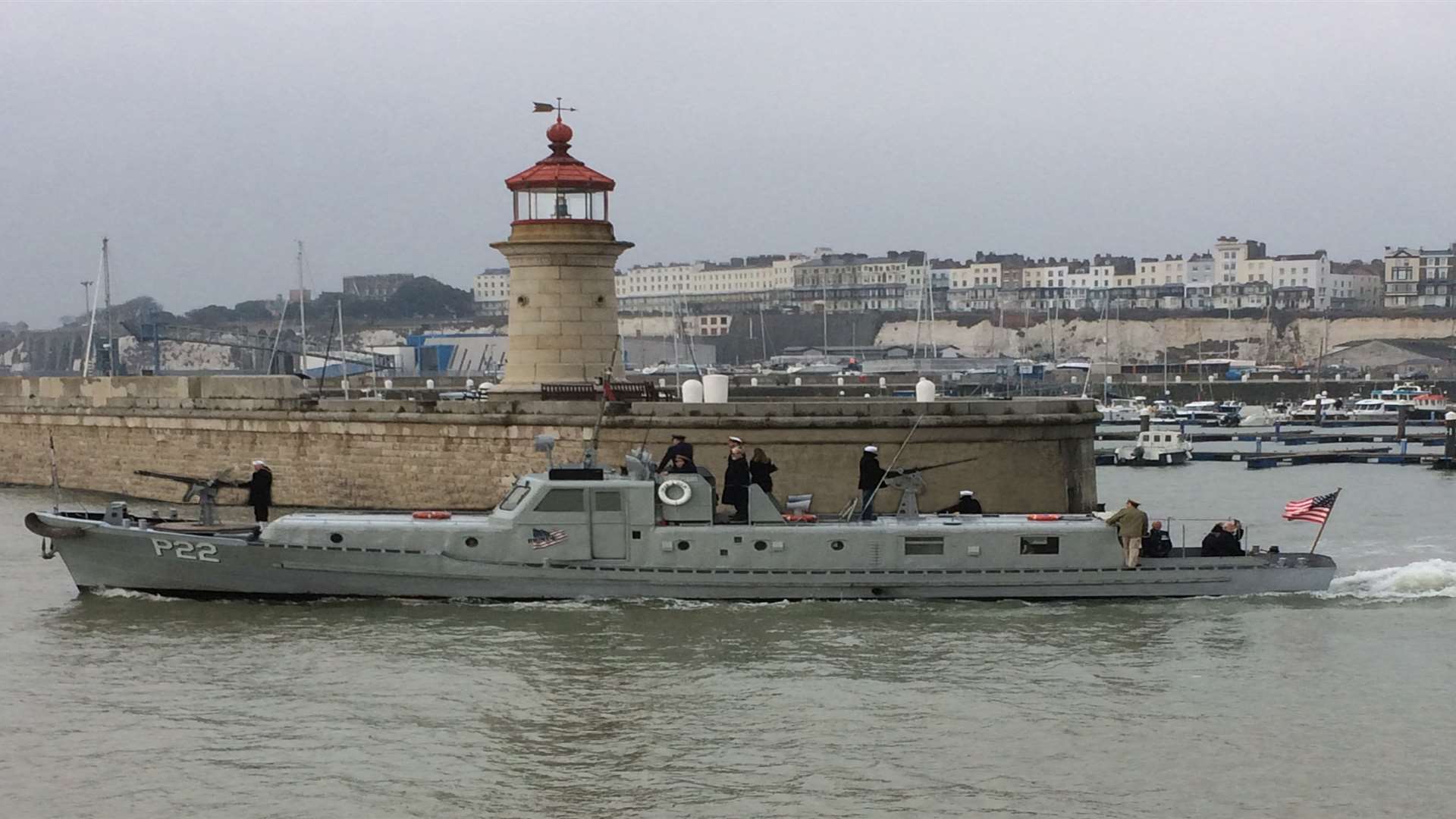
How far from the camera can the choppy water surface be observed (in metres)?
12.6

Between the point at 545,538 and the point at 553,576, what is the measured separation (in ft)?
1.33

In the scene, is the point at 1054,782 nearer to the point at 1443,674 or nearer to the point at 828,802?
the point at 828,802

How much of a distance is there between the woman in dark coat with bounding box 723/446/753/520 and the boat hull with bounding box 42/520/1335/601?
0.68 m

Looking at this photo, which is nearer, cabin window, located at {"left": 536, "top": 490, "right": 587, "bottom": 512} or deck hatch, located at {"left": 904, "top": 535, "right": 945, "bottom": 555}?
cabin window, located at {"left": 536, "top": 490, "right": 587, "bottom": 512}

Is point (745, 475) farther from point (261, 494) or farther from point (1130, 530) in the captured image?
point (261, 494)

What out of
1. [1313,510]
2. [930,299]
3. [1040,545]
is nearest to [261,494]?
[1040,545]

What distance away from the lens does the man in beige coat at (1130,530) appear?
18.8 m

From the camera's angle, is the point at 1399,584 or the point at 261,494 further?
the point at 1399,584

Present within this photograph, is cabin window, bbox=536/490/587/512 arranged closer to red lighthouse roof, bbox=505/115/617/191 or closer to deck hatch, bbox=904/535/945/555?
deck hatch, bbox=904/535/945/555

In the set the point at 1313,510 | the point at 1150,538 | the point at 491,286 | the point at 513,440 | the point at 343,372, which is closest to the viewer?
the point at 1313,510

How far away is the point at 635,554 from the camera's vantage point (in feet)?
61.1

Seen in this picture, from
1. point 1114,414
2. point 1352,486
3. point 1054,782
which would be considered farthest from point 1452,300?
point 1054,782

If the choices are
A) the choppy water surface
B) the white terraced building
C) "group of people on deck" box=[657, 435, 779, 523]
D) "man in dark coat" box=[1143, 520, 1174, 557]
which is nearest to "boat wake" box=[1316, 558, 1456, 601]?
the choppy water surface

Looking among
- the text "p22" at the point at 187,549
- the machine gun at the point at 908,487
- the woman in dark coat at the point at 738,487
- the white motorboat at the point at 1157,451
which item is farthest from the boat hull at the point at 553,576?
the white motorboat at the point at 1157,451
